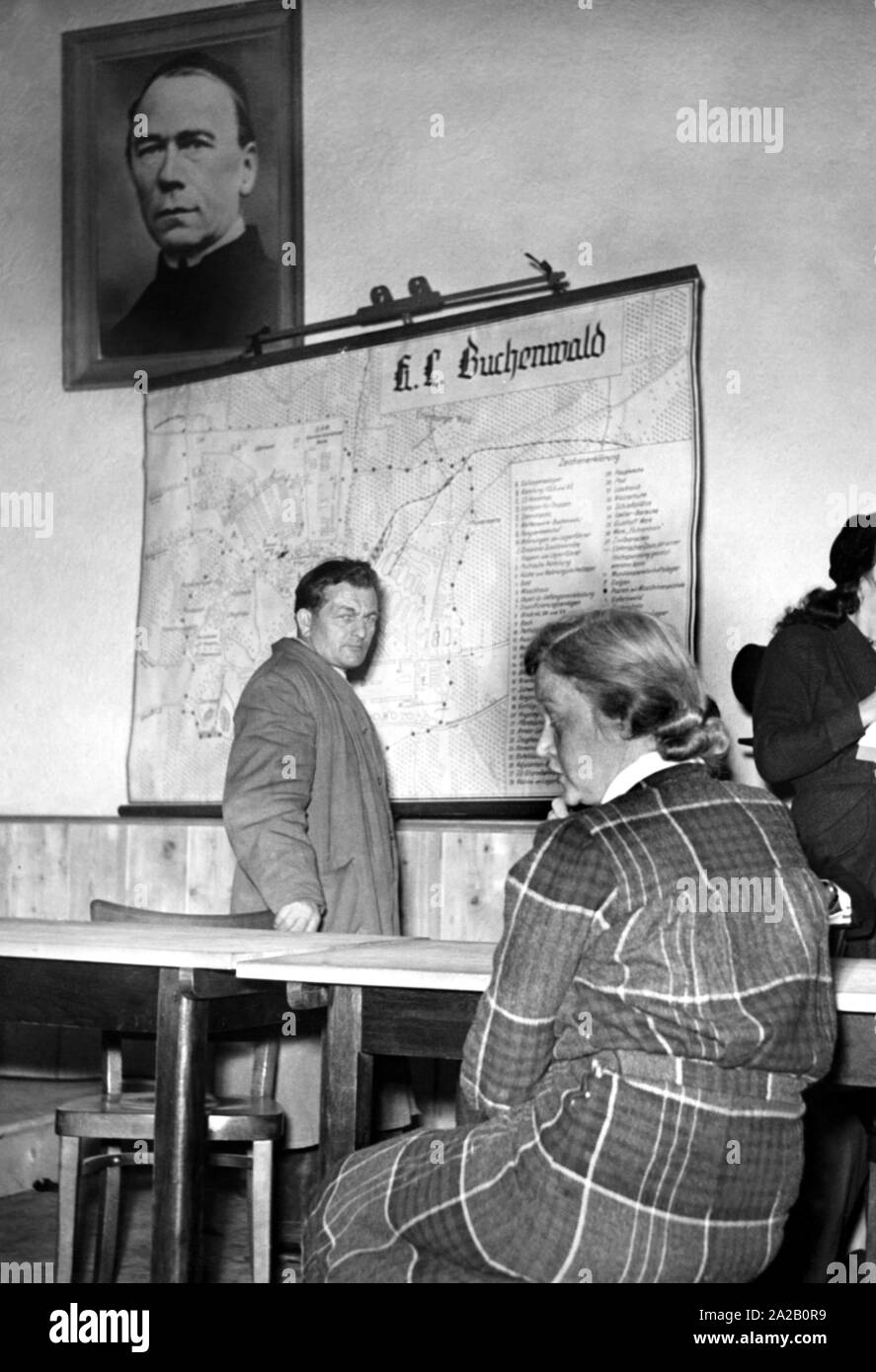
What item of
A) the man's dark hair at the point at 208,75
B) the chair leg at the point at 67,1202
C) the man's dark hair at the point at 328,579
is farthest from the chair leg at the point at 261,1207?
the man's dark hair at the point at 208,75

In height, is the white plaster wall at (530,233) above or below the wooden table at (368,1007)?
above

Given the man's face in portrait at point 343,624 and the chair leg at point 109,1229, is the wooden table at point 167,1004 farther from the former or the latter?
the man's face in portrait at point 343,624

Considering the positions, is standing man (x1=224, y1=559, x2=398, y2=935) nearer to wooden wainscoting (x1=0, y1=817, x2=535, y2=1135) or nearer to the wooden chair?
the wooden chair

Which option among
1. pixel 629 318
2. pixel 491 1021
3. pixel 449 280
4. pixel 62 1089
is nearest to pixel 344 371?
pixel 449 280

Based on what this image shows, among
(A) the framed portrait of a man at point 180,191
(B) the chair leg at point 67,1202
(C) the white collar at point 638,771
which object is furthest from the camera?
(A) the framed portrait of a man at point 180,191

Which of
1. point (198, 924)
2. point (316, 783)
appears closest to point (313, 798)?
point (316, 783)

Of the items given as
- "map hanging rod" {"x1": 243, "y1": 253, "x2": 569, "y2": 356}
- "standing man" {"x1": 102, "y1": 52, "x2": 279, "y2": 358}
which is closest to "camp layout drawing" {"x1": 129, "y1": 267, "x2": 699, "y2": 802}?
"map hanging rod" {"x1": 243, "y1": 253, "x2": 569, "y2": 356}

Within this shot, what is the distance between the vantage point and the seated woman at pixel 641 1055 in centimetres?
194

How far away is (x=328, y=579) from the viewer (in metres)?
4.08

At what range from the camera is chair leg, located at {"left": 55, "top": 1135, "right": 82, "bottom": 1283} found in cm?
346

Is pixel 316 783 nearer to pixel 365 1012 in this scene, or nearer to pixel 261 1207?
pixel 261 1207

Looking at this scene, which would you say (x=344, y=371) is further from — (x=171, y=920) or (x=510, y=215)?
(x=171, y=920)

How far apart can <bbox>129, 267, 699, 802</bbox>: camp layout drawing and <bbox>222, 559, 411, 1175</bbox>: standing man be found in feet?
1.72

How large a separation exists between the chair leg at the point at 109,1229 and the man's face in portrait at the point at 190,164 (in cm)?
289
